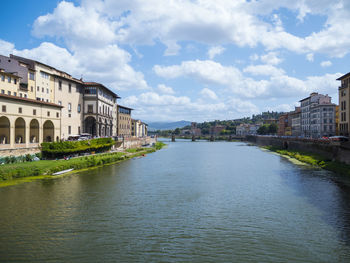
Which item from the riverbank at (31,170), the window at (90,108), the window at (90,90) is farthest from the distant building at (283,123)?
the riverbank at (31,170)

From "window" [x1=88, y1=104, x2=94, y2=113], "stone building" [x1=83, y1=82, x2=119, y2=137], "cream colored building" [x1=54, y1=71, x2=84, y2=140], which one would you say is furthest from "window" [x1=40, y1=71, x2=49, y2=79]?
"window" [x1=88, y1=104, x2=94, y2=113]

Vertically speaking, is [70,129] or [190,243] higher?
[70,129]

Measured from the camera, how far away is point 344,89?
69500 mm

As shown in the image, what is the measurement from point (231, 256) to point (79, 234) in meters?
10.3

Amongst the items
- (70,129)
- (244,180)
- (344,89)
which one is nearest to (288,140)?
(344,89)

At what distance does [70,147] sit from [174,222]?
37812 mm

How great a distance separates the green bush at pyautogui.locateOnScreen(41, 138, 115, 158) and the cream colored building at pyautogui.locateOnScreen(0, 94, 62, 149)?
274 cm

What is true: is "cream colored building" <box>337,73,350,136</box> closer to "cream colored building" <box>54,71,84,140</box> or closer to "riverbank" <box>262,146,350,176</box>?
"riverbank" <box>262,146,350,176</box>

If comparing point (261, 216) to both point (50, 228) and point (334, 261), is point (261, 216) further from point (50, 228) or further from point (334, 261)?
point (50, 228)

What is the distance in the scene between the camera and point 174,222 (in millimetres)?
21844

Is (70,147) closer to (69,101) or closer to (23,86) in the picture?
(23,86)

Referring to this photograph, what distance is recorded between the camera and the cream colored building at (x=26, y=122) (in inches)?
1811

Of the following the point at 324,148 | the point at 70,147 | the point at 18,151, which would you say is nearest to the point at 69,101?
the point at 70,147

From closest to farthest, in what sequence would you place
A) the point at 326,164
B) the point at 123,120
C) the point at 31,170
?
the point at 31,170, the point at 326,164, the point at 123,120
